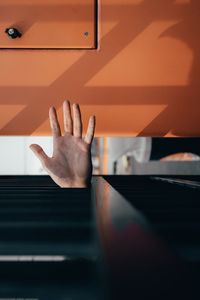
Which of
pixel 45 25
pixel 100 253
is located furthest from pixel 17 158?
pixel 100 253

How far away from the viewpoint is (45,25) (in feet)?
3.97

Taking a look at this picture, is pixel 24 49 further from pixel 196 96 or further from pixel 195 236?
pixel 195 236

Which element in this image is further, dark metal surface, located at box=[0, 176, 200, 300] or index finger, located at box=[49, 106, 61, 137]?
index finger, located at box=[49, 106, 61, 137]

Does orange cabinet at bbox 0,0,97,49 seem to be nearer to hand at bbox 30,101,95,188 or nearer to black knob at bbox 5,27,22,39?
black knob at bbox 5,27,22,39

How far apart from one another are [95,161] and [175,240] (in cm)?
737

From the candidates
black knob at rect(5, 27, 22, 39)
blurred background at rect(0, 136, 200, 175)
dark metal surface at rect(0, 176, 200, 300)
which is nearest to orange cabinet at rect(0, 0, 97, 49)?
black knob at rect(5, 27, 22, 39)

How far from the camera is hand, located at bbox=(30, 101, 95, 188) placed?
1119 millimetres

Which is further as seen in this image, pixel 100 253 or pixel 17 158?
pixel 17 158

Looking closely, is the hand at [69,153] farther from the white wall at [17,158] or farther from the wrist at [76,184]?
the white wall at [17,158]

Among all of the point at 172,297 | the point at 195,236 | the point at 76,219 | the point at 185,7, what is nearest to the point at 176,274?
the point at 172,297

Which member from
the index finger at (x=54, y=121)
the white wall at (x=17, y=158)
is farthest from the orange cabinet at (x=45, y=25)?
the white wall at (x=17, y=158)

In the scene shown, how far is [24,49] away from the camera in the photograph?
1219 millimetres

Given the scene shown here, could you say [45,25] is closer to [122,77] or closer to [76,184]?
[122,77]

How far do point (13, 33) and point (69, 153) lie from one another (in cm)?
44
